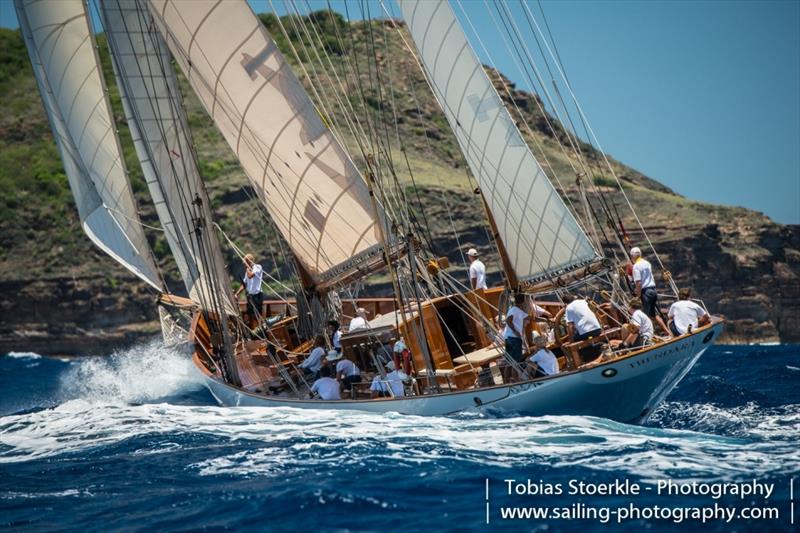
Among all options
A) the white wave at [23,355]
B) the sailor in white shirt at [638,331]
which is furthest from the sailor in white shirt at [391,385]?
the white wave at [23,355]

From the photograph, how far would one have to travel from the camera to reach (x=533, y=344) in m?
17.1

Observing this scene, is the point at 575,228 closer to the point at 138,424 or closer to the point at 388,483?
the point at 388,483

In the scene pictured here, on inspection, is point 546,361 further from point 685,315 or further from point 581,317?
point 685,315

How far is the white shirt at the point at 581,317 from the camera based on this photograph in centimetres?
1592

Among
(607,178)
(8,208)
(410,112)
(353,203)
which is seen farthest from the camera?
(410,112)

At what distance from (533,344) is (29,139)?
66.1m

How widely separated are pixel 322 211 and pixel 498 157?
3991mm

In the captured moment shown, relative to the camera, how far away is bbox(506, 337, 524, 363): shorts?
16000 mm

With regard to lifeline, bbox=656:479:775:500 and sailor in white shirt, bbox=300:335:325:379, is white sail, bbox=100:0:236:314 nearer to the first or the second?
sailor in white shirt, bbox=300:335:325:379

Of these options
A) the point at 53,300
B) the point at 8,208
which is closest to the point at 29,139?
the point at 8,208

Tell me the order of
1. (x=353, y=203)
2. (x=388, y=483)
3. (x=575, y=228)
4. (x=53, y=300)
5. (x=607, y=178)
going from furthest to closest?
(x=607, y=178) → (x=53, y=300) → (x=353, y=203) → (x=575, y=228) → (x=388, y=483)

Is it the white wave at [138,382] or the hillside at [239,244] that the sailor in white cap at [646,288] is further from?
the hillside at [239,244]

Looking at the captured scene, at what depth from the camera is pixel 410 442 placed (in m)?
14.1

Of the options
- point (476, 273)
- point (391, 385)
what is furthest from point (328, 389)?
point (476, 273)
